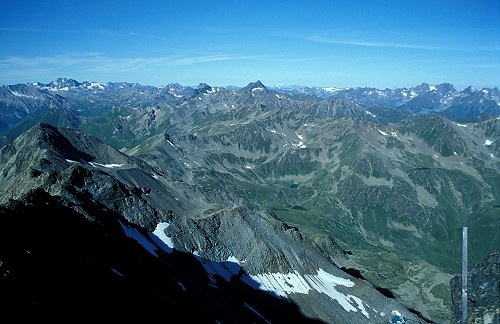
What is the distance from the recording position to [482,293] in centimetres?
3672

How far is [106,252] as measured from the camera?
78.1 meters

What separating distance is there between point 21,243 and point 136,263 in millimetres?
33515

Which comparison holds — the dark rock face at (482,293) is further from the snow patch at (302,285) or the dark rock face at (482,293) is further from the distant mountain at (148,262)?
the snow patch at (302,285)

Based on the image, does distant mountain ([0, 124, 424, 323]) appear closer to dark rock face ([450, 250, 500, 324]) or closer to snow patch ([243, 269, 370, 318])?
snow patch ([243, 269, 370, 318])

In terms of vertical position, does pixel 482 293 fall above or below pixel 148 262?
above

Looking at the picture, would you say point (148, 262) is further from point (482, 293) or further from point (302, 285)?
point (482, 293)

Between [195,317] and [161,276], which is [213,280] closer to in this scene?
[161,276]

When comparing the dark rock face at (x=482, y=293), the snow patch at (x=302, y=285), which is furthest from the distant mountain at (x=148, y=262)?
the dark rock face at (x=482, y=293)

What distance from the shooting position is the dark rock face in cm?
3481

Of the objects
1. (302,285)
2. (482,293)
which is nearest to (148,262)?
(302,285)

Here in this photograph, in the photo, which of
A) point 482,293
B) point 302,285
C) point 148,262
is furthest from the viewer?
point 302,285

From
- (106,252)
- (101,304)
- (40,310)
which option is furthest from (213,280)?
(40,310)

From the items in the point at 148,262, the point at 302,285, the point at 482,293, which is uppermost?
the point at 482,293

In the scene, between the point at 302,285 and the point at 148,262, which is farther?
the point at 302,285
